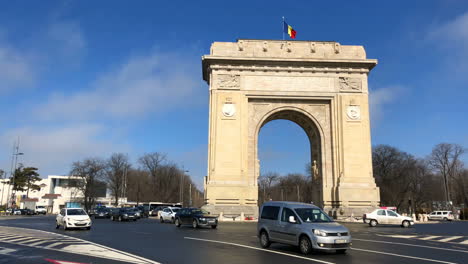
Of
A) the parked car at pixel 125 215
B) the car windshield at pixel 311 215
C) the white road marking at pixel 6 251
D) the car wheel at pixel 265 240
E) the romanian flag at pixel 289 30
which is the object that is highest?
the romanian flag at pixel 289 30

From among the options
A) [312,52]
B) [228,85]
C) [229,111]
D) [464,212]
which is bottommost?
[464,212]

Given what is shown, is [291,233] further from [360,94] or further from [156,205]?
[156,205]

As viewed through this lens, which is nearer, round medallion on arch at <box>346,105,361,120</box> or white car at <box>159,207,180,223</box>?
white car at <box>159,207,180,223</box>

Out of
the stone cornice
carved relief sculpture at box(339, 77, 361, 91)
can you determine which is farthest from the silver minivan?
carved relief sculpture at box(339, 77, 361, 91)

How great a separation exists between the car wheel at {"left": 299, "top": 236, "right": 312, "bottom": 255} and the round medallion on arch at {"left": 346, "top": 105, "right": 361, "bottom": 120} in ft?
84.7

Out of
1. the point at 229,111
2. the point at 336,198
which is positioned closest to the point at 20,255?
the point at 229,111

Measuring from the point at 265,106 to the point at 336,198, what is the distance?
11.1 metres

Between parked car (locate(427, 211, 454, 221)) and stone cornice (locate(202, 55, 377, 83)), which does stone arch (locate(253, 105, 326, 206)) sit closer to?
stone cornice (locate(202, 55, 377, 83))

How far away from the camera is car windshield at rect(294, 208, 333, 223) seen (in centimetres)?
1210

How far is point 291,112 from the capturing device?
36.8m

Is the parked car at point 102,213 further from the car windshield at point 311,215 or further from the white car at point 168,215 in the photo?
the car windshield at point 311,215

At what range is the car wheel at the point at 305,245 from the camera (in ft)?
37.3

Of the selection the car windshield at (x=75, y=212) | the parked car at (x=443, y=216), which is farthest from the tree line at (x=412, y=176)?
the car windshield at (x=75, y=212)

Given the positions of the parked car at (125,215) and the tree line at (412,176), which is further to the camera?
the tree line at (412,176)
